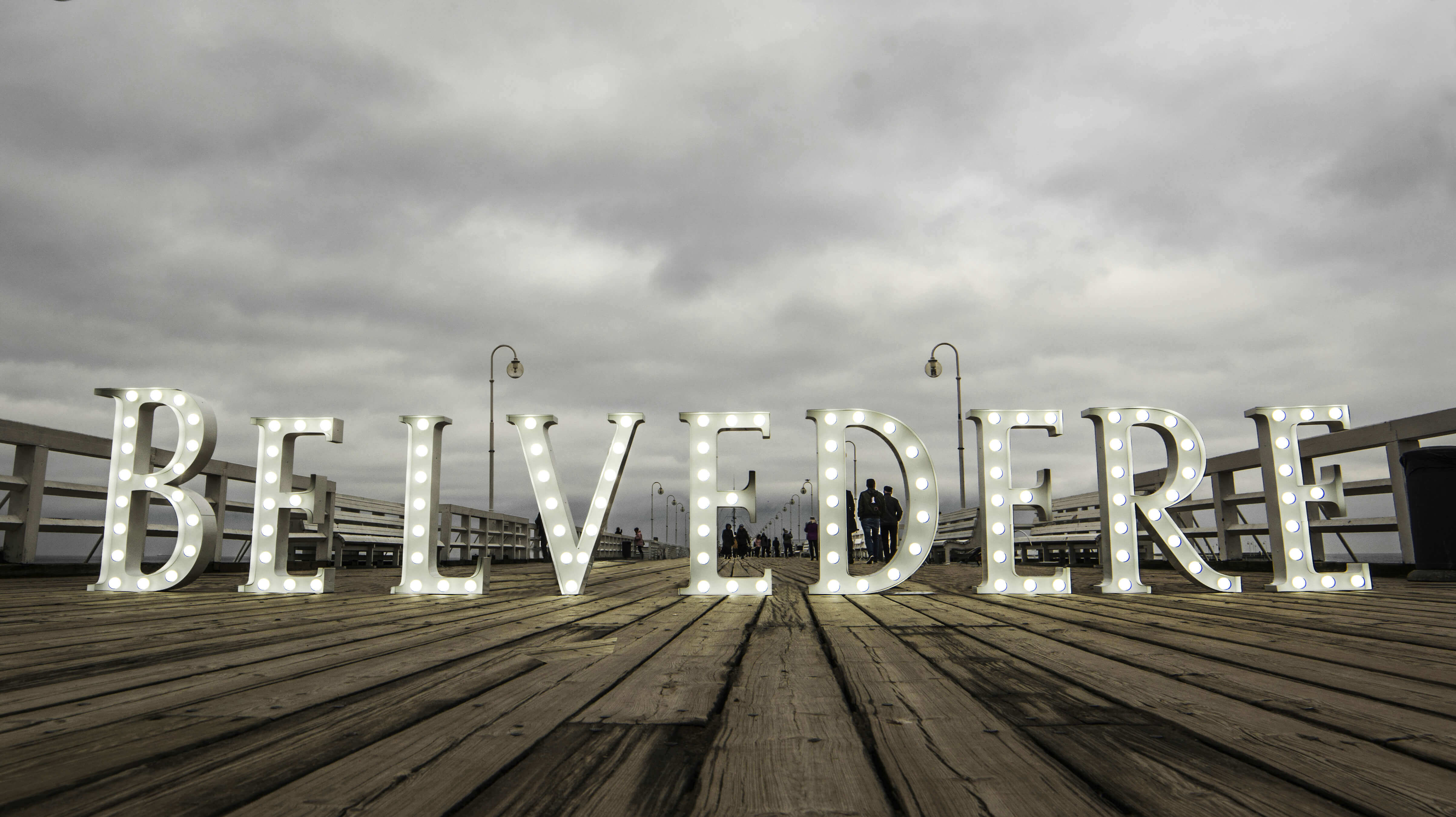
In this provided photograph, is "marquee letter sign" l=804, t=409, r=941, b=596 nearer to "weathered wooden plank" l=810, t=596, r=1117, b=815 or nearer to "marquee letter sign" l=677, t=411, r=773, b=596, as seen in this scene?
"marquee letter sign" l=677, t=411, r=773, b=596

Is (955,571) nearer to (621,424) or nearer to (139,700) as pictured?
(621,424)

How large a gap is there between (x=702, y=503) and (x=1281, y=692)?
4061 mm

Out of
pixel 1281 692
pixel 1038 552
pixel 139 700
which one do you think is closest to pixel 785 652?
pixel 1281 692

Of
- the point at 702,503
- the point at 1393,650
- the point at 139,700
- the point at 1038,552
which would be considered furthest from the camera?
the point at 1038,552

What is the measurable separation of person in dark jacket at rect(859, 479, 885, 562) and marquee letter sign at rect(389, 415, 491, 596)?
9.32 metres

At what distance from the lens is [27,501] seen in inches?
267

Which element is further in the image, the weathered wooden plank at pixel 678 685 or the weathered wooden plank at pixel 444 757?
the weathered wooden plank at pixel 678 685

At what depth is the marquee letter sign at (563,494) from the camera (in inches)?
219

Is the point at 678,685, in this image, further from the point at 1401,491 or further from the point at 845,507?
the point at 1401,491

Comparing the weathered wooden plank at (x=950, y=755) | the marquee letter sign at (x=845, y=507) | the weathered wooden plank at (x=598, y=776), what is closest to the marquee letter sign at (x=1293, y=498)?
the marquee letter sign at (x=845, y=507)

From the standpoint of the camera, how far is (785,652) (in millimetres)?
2561

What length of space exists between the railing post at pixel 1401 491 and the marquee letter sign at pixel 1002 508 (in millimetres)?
3652

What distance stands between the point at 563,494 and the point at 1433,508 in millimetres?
7118

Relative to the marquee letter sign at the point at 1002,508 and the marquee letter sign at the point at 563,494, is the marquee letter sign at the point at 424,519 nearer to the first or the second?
the marquee letter sign at the point at 563,494
